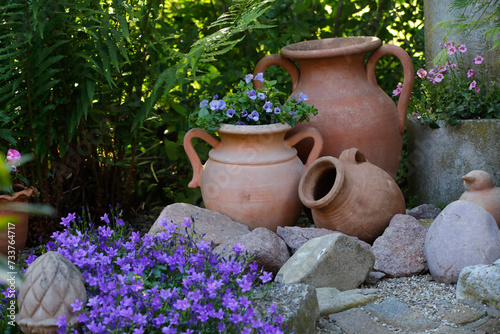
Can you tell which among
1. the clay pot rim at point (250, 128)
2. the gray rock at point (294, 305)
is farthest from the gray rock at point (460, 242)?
the clay pot rim at point (250, 128)

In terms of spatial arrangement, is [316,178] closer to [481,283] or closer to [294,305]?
[481,283]

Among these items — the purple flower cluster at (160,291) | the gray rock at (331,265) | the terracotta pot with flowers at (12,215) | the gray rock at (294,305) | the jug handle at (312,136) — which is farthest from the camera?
the jug handle at (312,136)

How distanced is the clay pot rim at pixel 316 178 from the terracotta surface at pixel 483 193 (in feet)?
2.38

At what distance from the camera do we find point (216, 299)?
6.82 ft

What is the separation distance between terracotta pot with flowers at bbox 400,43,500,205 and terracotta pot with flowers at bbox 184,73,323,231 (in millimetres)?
837

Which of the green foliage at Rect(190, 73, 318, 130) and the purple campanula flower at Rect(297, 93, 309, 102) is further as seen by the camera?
the purple campanula flower at Rect(297, 93, 309, 102)

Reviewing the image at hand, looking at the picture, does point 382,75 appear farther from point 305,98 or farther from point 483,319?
point 483,319

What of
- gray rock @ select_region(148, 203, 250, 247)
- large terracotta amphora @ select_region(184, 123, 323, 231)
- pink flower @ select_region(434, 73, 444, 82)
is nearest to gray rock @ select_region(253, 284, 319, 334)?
gray rock @ select_region(148, 203, 250, 247)

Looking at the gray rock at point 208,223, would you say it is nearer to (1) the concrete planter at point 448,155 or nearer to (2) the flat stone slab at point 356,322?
(2) the flat stone slab at point 356,322

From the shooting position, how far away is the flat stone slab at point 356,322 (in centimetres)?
248

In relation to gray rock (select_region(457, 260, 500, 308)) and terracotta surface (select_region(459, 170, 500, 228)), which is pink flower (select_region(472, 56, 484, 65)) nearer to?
terracotta surface (select_region(459, 170, 500, 228))

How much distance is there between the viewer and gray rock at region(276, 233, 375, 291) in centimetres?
278

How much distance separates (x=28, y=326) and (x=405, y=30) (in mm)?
4060

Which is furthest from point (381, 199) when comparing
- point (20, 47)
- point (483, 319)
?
point (20, 47)
